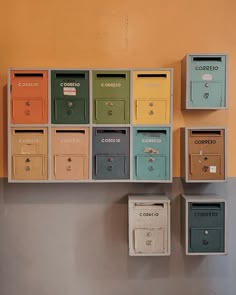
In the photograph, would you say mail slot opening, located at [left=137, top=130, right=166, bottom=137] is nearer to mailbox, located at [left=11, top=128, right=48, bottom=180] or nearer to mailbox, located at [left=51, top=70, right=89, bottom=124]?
mailbox, located at [left=51, top=70, right=89, bottom=124]

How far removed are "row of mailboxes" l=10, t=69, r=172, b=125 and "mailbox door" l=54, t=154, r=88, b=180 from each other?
0.23m

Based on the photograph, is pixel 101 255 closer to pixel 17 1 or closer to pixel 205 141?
pixel 205 141

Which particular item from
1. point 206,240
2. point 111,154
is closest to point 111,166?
point 111,154

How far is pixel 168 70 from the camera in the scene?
2.04 metres

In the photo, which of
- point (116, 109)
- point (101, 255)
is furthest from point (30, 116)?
point (101, 255)

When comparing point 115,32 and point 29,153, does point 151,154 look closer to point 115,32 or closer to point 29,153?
point 29,153

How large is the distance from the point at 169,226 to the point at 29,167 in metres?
0.96

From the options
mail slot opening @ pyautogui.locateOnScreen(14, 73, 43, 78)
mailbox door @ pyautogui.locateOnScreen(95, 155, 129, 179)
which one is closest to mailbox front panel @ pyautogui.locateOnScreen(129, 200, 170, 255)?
mailbox door @ pyautogui.locateOnScreen(95, 155, 129, 179)

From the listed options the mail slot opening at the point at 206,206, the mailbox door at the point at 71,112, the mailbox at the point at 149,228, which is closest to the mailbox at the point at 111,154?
the mailbox door at the point at 71,112

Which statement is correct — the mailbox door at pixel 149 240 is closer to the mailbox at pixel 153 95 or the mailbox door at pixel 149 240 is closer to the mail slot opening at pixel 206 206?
the mail slot opening at pixel 206 206

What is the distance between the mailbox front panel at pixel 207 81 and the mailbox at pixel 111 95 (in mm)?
403

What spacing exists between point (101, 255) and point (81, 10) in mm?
1705

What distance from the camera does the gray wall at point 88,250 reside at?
2279mm

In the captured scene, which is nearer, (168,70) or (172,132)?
(168,70)
